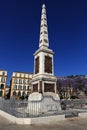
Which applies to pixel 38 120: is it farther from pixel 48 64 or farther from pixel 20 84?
pixel 20 84

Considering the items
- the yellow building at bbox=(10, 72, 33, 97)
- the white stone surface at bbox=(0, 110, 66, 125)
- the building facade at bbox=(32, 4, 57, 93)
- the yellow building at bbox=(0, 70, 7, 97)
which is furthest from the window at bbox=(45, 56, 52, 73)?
the yellow building at bbox=(10, 72, 33, 97)

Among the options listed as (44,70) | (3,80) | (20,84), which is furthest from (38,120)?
(20,84)

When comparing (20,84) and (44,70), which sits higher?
(44,70)

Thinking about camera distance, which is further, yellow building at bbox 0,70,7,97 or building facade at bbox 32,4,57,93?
yellow building at bbox 0,70,7,97

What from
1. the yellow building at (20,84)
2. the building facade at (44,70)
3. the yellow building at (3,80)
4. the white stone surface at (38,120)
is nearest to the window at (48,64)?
the building facade at (44,70)

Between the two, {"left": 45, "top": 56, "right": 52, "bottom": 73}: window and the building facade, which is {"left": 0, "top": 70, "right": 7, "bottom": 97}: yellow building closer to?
the building facade

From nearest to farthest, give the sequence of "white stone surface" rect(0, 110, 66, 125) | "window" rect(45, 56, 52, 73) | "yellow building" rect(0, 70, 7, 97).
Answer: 1. "white stone surface" rect(0, 110, 66, 125)
2. "window" rect(45, 56, 52, 73)
3. "yellow building" rect(0, 70, 7, 97)

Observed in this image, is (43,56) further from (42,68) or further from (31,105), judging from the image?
(31,105)

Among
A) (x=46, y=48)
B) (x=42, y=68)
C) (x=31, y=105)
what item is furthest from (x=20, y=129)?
(x=46, y=48)

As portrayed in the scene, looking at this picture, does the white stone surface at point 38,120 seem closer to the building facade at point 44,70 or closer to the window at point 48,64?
the building facade at point 44,70

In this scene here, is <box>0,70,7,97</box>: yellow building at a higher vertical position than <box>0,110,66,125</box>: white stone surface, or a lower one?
higher

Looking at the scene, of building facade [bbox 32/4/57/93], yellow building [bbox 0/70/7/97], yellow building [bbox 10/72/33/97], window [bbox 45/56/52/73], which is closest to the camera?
building facade [bbox 32/4/57/93]

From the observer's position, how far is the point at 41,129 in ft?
24.1

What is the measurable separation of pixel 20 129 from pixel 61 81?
49.2 m
